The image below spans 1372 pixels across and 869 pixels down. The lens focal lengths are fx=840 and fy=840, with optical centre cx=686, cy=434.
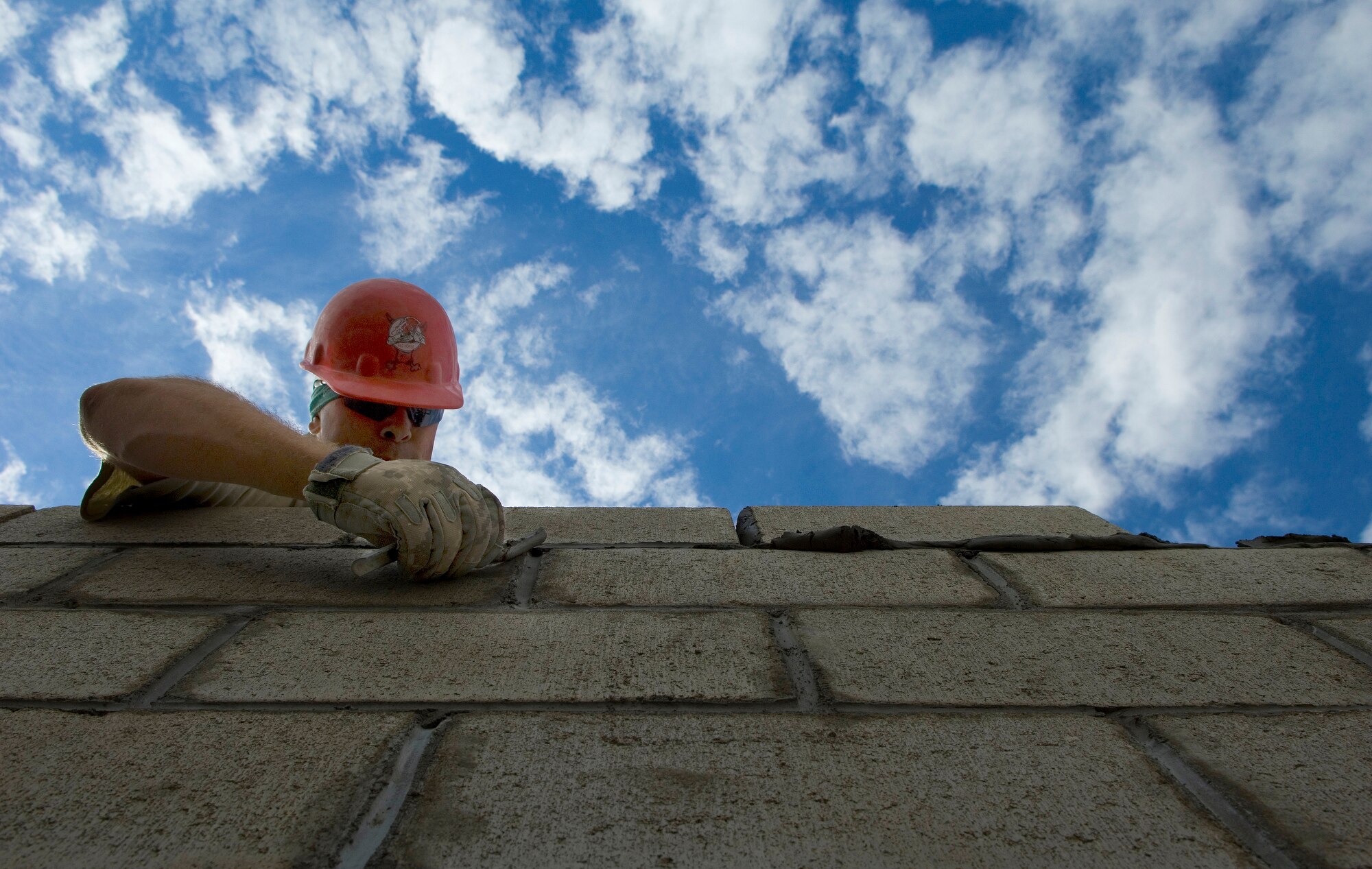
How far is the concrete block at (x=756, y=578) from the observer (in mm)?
1309

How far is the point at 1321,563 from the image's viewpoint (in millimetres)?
1524

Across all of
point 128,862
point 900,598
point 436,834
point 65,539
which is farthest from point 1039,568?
→ point 65,539

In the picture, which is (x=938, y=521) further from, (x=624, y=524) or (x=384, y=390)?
(x=384, y=390)

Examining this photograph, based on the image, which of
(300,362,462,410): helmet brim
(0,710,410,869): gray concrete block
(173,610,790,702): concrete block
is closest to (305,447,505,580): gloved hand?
(173,610,790,702): concrete block

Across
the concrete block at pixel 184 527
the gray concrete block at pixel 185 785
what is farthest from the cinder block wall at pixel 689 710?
the concrete block at pixel 184 527

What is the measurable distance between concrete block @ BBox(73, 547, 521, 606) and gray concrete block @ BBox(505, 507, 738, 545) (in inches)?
10.5

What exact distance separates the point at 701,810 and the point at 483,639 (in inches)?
18.8

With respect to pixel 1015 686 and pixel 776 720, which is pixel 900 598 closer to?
pixel 1015 686

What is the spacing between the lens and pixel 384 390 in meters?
1.81

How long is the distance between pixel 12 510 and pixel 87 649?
1.01 metres

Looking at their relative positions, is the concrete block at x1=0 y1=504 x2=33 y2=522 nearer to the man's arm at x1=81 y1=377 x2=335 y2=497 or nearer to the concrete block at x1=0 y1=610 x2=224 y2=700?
the man's arm at x1=81 y1=377 x2=335 y2=497

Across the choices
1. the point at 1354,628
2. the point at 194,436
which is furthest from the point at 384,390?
the point at 1354,628

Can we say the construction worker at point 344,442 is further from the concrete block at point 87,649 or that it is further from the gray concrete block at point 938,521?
the gray concrete block at point 938,521

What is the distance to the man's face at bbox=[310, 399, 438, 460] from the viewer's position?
179cm
